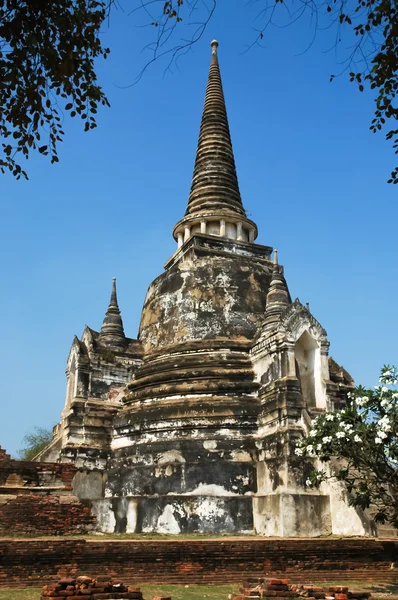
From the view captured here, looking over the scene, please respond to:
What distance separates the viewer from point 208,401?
16406mm

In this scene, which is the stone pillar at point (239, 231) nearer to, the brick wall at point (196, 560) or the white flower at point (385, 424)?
the brick wall at point (196, 560)

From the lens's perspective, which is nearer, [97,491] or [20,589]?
[20,589]

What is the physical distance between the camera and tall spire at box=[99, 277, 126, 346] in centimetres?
2056

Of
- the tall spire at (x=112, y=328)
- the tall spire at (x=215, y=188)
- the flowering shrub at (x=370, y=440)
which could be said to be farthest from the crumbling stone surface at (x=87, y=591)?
the tall spire at (x=215, y=188)

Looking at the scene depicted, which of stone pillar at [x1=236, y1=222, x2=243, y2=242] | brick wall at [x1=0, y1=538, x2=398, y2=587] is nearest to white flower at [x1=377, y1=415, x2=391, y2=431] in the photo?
brick wall at [x1=0, y1=538, x2=398, y2=587]

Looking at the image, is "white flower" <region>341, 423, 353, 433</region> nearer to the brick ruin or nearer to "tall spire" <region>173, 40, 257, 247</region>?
the brick ruin

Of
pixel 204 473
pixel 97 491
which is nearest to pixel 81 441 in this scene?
pixel 97 491

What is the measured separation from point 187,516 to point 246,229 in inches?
445

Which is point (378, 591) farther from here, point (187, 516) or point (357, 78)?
point (357, 78)

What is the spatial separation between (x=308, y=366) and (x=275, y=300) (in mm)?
2126

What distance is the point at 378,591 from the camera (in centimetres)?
994

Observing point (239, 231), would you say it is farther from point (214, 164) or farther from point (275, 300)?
point (275, 300)

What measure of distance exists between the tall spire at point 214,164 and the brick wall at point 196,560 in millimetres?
13721

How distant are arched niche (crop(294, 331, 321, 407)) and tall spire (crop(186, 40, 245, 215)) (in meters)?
7.22
